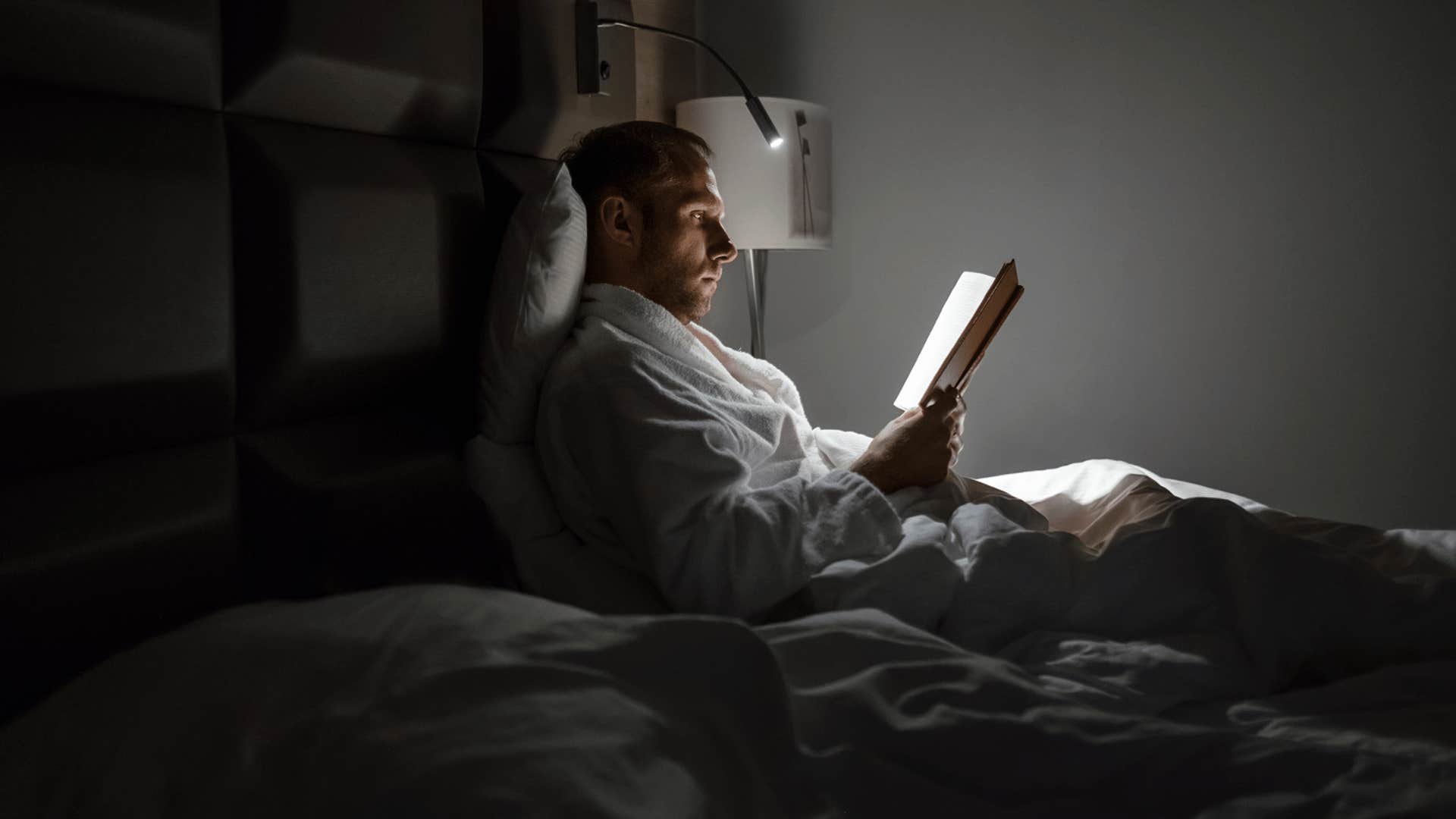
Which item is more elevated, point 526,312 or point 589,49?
point 589,49

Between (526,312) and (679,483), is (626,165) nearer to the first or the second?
(526,312)

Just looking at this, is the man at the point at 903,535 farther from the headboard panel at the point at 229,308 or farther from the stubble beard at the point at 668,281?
the headboard panel at the point at 229,308

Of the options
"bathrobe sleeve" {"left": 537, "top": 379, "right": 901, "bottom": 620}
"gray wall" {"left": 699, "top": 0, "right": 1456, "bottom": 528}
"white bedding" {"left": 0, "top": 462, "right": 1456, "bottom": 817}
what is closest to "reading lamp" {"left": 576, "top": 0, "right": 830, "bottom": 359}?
"gray wall" {"left": 699, "top": 0, "right": 1456, "bottom": 528}

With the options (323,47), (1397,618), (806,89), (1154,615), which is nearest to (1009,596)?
(1154,615)

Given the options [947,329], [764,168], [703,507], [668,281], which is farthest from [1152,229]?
[703,507]

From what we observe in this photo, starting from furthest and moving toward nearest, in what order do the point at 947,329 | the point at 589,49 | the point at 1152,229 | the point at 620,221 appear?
the point at 1152,229 → the point at 947,329 → the point at 589,49 → the point at 620,221

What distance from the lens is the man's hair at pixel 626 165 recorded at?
1.48m

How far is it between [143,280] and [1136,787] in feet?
2.85

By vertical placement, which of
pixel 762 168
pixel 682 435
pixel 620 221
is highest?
pixel 762 168

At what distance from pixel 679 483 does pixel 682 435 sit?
59mm

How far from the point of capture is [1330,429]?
7.00 feet

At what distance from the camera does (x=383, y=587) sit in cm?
91

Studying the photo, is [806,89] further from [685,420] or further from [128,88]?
[128,88]

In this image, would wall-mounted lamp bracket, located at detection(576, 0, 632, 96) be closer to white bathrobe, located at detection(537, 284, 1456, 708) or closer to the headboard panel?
the headboard panel
